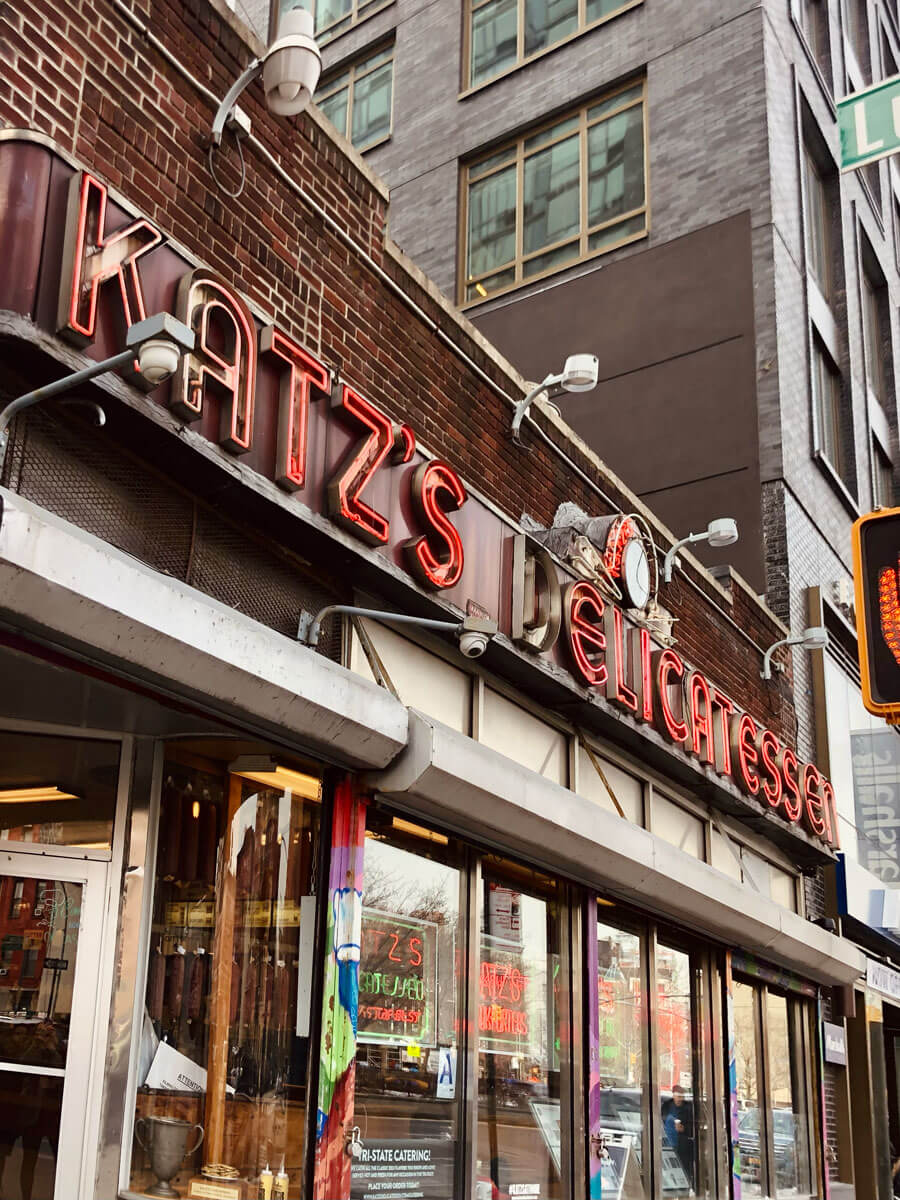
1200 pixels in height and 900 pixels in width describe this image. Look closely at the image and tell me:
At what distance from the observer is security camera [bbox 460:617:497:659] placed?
682cm

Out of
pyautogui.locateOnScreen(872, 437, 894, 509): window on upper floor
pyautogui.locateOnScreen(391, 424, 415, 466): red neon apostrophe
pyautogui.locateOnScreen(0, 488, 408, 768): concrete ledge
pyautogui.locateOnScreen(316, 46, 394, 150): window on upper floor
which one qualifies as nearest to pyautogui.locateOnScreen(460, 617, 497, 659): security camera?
pyautogui.locateOnScreen(0, 488, 408, 768): concrete ledge

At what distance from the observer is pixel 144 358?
4.74 metres

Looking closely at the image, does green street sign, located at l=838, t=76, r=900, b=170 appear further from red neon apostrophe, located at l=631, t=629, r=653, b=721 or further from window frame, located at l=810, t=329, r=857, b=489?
red neon apostrophe, located at l=631, t=629, r=653, b=721

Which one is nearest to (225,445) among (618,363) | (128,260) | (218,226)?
(128,260)

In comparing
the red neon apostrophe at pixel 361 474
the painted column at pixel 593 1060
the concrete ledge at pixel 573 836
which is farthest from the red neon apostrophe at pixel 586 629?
the red neon apostrophe at pixel 361 474

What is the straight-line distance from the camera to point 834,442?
61.9ft

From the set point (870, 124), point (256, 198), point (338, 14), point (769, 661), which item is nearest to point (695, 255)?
point (870, 124)

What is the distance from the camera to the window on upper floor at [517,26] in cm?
1884

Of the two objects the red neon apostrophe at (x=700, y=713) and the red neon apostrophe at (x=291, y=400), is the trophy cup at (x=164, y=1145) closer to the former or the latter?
the red neon apostrophe at (x=291, y=400)

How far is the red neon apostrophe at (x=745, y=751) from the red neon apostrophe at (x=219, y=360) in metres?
7.44

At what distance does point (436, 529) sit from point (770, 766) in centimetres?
667

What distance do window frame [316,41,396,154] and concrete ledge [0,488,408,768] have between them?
55.6 feet

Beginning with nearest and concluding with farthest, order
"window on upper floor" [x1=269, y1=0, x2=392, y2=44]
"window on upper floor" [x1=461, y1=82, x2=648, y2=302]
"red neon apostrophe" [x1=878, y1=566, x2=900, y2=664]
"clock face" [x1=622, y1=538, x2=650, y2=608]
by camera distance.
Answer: "red neon apostrophe" [x1=878, y1=566, x2=900, y2=664] < "clock face" [x1=622, y1=538, x2=650, y2=608] < "window on upper floor" [x1=461, y1=82, x2=648, y2=302] < "window on upper floor" [x1=269, y1=0, x2=392, y2=44]

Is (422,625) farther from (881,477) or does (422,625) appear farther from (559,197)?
(881,477)
